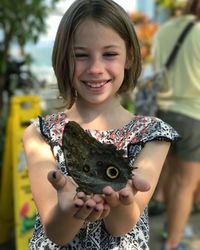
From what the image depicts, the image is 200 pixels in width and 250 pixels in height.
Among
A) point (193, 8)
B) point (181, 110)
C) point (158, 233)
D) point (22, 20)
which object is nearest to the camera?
point (181, 110)

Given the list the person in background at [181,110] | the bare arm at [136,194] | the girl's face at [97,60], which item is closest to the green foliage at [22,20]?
the person in background at [181,110]

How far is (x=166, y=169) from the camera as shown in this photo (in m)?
3.73

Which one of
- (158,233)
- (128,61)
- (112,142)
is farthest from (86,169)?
(158,233)

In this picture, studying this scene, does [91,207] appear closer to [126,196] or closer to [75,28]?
[126,196]

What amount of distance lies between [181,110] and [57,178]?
233 cm

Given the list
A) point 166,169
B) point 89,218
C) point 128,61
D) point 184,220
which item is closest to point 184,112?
point 166,169

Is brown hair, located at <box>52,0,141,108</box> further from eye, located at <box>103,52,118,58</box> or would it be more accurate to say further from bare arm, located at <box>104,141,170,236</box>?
bare arm, located at <box>104,141,170,236</box>

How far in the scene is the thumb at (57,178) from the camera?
4.07ft

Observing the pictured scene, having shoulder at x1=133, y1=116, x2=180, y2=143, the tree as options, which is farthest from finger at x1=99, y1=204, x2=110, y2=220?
the tree

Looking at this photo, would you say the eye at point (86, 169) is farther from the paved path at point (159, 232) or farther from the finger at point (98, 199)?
the paved path at point (159, 232)

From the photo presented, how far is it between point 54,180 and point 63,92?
1.73 feet

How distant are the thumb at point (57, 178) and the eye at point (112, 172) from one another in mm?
121

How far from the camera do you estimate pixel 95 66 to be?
153 cm

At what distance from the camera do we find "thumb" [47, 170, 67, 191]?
124cm
